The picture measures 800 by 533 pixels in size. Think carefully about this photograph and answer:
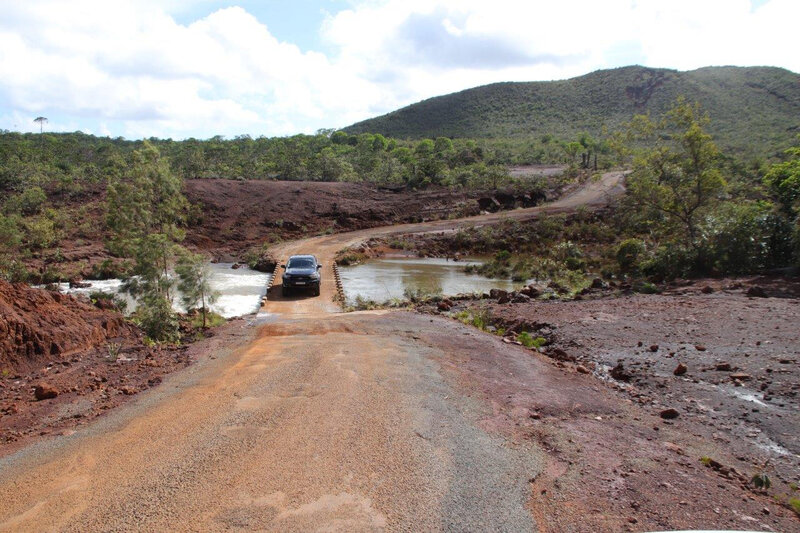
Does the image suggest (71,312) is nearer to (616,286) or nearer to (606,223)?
(616,286)

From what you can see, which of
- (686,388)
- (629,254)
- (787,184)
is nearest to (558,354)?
→ (686,388)

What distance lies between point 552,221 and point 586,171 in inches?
997

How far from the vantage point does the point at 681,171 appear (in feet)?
75.9

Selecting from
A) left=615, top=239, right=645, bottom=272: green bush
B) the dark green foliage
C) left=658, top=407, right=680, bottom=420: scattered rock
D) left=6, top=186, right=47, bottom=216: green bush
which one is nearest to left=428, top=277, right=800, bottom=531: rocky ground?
left=658, top=407, right=680, bottom=420: scattered rock

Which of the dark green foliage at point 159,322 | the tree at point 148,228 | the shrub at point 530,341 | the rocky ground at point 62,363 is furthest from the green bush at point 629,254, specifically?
the rocky ground at point 62,363

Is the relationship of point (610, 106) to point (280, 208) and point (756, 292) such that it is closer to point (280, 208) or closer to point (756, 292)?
point (280, 208)

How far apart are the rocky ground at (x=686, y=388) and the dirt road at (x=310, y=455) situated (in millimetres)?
584

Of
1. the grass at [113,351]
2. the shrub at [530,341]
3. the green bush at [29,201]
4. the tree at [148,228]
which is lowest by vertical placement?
the shrub at [530,341]

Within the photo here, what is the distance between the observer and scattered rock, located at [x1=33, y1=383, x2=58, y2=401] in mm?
7676

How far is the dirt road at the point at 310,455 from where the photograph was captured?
4.59 m

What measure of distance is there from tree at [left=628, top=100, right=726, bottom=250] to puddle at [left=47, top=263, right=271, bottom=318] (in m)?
18.3

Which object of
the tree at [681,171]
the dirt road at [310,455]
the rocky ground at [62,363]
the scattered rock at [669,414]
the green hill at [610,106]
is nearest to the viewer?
the dirt road at [310,455]

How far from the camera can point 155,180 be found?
1970cm

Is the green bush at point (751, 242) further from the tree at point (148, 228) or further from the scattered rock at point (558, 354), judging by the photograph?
the tree at point (148, 228)
